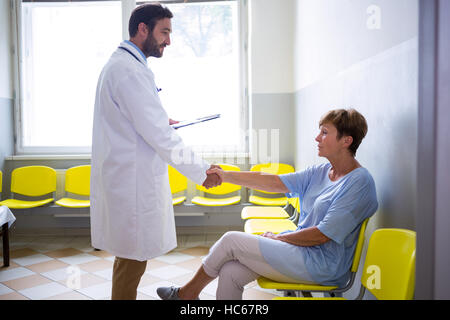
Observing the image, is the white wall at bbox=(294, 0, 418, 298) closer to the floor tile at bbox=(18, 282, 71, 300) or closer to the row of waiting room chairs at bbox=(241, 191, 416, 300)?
the row of waiting room chairs at bbox=(241, 191, 416, 300)

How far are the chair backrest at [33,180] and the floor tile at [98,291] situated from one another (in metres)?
1.83

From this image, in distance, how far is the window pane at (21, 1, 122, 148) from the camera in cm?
469

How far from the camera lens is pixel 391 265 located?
146cm

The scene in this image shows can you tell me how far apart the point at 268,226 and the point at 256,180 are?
71 centimetres

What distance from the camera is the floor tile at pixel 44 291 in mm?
2689

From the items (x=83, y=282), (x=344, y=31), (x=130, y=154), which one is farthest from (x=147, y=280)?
(x=344, y=31)

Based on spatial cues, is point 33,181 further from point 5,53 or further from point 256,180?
point 256,180

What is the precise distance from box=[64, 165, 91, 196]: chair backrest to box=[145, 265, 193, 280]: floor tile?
1486 millimetres

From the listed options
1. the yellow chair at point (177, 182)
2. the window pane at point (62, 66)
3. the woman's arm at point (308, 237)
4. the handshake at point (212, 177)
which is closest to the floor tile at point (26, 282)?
the yellow chair at point (177, 182)

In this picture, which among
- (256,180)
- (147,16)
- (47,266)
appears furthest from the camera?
(47,266)

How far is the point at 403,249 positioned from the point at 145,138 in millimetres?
1169

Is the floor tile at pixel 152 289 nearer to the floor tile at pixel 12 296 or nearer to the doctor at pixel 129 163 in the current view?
the floor tile at pixel 12 296

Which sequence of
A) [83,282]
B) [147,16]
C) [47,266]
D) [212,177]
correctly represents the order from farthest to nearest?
[47,266], [83,282], [212,177], [147,16]
